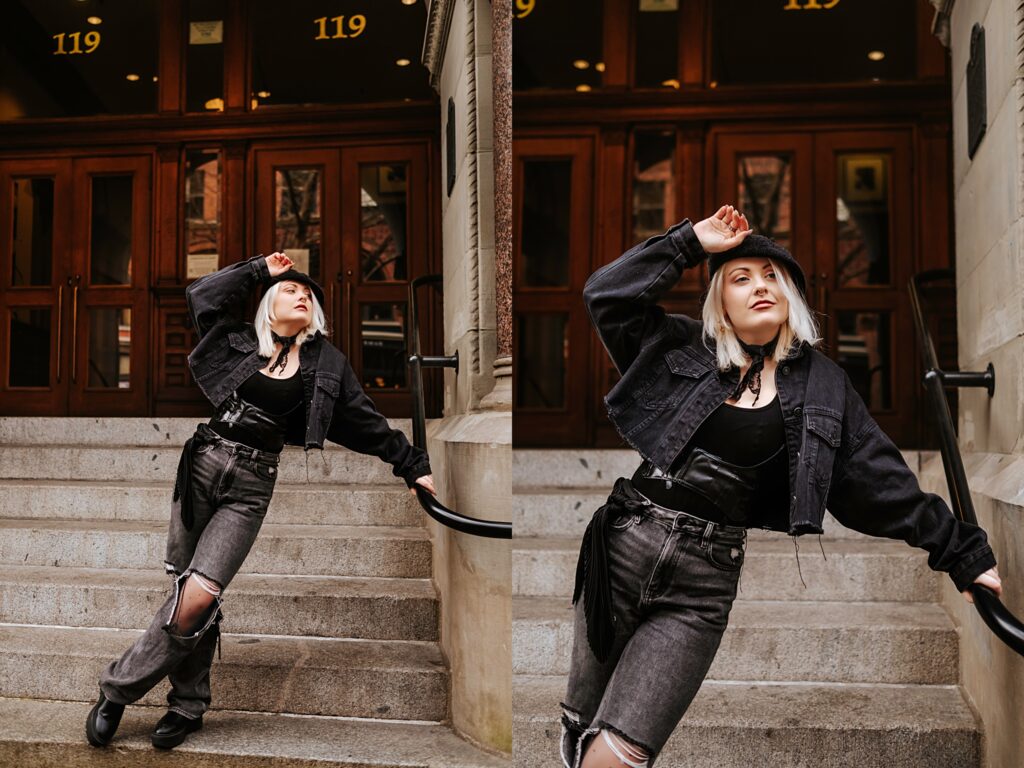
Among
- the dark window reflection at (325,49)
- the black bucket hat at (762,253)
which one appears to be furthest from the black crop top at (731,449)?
the dark window reflection at (325,49)

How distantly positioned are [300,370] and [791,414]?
5.00 ft

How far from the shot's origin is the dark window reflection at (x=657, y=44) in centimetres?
406

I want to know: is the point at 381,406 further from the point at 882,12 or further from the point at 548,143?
the point at 882,12

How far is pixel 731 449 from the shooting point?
187cm

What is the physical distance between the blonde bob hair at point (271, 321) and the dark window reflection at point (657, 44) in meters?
1.99

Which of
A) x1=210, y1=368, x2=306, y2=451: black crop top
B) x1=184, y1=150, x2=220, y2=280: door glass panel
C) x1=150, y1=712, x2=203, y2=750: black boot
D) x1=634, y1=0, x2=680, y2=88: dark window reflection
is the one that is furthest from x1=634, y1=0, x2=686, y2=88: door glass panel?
x1=150, y1=712, x2=203, y2=750: black boot

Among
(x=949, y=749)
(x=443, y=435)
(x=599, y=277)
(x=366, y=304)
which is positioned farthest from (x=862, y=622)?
(x=366, y=304)

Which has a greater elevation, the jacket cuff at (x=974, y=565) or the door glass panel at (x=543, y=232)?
the door glass panel at (x=543, y=232)

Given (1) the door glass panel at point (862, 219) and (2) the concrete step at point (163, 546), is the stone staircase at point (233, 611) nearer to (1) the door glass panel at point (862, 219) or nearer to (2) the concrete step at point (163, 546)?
(2) the concrete step at point (163, 546)

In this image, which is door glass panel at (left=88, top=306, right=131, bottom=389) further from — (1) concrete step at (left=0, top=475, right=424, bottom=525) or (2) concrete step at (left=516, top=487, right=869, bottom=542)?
(2) concrete step at (left=516, top=487, right=869, bottom=542)

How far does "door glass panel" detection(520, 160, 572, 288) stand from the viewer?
3076mm

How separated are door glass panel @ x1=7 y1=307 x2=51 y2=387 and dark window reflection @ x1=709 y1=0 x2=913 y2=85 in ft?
10.0

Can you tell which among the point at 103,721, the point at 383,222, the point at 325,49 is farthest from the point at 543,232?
the point at 103,721

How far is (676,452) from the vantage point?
73.4 inches
